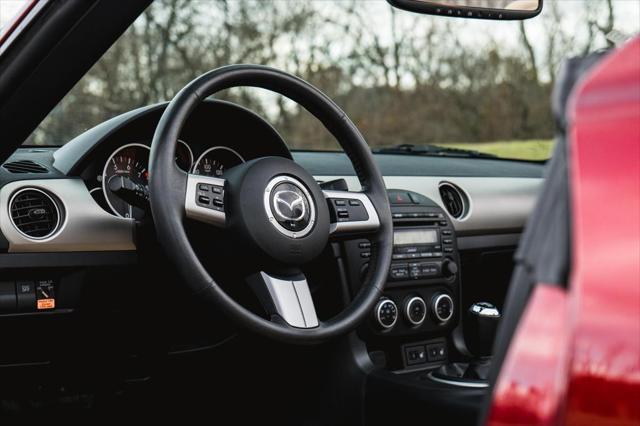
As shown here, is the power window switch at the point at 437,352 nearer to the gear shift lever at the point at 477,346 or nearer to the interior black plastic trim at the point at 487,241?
the gear shift lever at the point at 477,346

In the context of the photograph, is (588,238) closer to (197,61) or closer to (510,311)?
(510,311)

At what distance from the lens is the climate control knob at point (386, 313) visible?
2879mm

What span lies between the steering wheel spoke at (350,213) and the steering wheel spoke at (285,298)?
8.1 inches

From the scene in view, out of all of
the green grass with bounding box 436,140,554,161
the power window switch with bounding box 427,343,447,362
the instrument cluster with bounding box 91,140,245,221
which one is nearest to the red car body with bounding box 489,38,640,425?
the instrument cluster with bounding box 91,140,245,221

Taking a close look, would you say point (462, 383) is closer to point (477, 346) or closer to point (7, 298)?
point (477, 346)

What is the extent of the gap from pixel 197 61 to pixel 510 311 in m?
5.34

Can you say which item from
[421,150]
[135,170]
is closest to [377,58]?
[421,150]

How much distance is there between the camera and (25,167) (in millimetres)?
2398

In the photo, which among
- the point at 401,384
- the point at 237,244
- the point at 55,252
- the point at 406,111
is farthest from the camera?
the point at 406,111

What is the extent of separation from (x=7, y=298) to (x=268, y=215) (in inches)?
30.8

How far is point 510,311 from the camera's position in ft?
3.32

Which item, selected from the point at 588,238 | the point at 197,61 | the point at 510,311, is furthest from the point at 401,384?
the point at 197,61

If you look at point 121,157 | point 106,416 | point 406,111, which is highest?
point 121,157

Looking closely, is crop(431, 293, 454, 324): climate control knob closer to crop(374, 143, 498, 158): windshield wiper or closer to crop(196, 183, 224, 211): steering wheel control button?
crop(374, 143, 498, 158): windshield wiper
